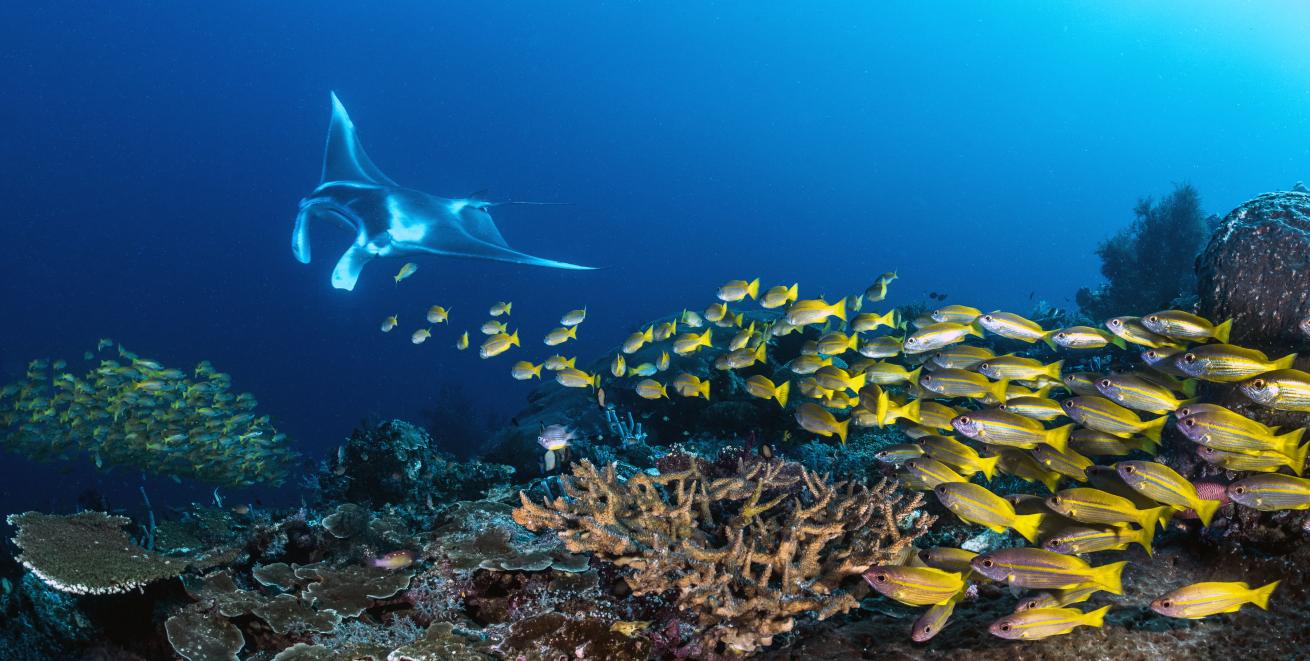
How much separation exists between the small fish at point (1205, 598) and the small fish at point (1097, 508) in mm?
521

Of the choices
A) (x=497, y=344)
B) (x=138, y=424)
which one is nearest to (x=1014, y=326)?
(x=497, y=344)

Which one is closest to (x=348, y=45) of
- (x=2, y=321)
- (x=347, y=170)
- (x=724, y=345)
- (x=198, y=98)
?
(x=198, y=98)

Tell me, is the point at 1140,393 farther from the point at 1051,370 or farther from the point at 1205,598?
the point at 1205,598

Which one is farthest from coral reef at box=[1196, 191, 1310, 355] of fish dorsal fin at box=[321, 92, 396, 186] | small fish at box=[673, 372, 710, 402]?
fish dorsal fin at box=[321, 92, 396, 186]

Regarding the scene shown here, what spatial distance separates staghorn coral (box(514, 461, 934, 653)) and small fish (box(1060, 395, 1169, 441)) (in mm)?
1204

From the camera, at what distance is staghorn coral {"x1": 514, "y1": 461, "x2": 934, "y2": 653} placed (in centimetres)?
327

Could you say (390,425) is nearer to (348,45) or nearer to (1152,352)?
(1152,352)

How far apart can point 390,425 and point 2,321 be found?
106 meters

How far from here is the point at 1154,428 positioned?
3.88 meters

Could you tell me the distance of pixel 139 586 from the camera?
3.65m

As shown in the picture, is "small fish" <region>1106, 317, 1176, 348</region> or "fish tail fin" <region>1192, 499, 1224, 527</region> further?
"small fish" <region>1106, 317, 1176, 348</region>

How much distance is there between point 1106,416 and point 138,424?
1253 cm

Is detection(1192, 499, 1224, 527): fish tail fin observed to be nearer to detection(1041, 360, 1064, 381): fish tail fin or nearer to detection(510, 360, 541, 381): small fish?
detection(1041, 360, 1064, 381): fish tail fin

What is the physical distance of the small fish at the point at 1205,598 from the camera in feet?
8.59
